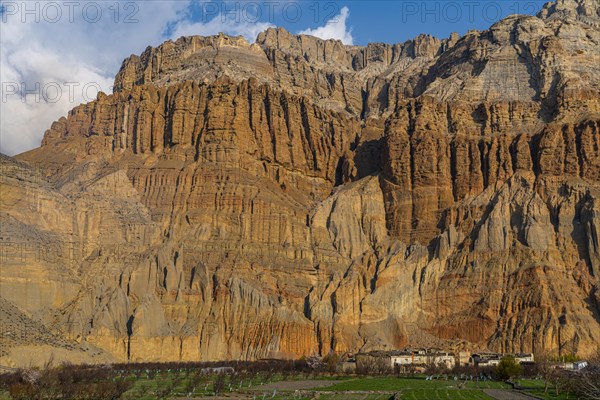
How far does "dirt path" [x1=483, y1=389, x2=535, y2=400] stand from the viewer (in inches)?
3679

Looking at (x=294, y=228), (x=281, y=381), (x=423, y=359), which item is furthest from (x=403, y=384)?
(x=294, y=228)

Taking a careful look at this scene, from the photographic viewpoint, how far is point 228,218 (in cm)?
17512

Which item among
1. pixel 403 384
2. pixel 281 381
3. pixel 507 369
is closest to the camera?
pixel 403 384

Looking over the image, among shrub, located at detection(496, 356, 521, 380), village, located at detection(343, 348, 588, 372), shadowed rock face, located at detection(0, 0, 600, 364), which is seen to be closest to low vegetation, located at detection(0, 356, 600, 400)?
shrub, located at detection(496, 356, 521, 380)

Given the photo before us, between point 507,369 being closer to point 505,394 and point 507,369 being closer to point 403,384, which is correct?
point 403,384

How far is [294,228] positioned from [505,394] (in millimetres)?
82221

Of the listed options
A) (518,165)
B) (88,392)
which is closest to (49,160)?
(518,165)

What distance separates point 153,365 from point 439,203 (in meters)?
62.3

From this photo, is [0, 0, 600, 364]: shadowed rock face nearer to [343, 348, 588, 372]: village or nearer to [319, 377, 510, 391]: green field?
[343, 348, 588, 372]: village

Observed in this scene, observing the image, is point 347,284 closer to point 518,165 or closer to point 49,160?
point 518,165

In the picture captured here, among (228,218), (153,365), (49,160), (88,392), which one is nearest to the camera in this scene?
(88,392)

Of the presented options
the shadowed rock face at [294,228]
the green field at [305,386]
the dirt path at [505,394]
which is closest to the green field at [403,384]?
the green field at [305,386]

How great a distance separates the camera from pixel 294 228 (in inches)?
7018

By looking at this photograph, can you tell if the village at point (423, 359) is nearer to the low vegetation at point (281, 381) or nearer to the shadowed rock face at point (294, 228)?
the low vegetation at point (281, 381)
